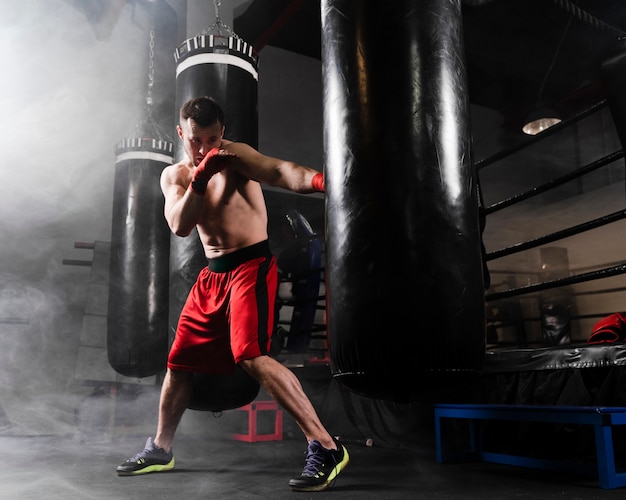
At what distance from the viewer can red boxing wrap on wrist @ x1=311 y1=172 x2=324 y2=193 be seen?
162cm

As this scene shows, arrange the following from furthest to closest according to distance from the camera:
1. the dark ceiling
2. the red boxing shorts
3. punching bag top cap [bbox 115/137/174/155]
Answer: the dark ceiling → punching bag top cap [bbox 115/137/174/155] → the red boxing shorts

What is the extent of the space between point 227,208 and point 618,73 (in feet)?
4.45

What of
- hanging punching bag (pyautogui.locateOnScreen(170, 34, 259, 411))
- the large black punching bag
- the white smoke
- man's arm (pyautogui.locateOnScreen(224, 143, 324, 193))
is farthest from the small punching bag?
the large black punching bag

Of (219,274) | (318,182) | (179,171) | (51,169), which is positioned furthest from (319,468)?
(51,169)

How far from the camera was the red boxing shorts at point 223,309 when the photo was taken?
2.01m

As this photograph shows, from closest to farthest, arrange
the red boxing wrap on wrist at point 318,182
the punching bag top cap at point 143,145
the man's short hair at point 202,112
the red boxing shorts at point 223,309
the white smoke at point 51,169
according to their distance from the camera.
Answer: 1. the red boxing wrap on wrist at point 318,182
2. the red boxing shorts at point 223,309
3. the man's short hair at point 202,112
4. the punching bag top cap at point 143,145
5. the white smoke at point 51,169

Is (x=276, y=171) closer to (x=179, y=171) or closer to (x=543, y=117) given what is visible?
(x=179, y=171)

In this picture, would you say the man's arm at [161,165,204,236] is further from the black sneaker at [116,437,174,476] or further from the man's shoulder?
the black sneaker at [116,437,174,476]

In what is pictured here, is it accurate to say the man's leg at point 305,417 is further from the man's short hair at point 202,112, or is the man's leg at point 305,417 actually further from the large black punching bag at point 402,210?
the man's short hair at point 202,112

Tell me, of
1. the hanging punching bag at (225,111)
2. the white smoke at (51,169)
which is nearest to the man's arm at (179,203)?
the hanging punching bag at (225,111)

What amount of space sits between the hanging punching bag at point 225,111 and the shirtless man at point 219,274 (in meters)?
0.06

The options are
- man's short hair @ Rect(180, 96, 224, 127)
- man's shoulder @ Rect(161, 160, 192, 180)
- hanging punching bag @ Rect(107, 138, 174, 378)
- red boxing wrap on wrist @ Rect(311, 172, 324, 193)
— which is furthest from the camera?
hanging punching bag @ Rect(107, 138, 174, 378)

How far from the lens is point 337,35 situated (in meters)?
1.38

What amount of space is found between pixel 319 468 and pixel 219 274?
2.47 ft
